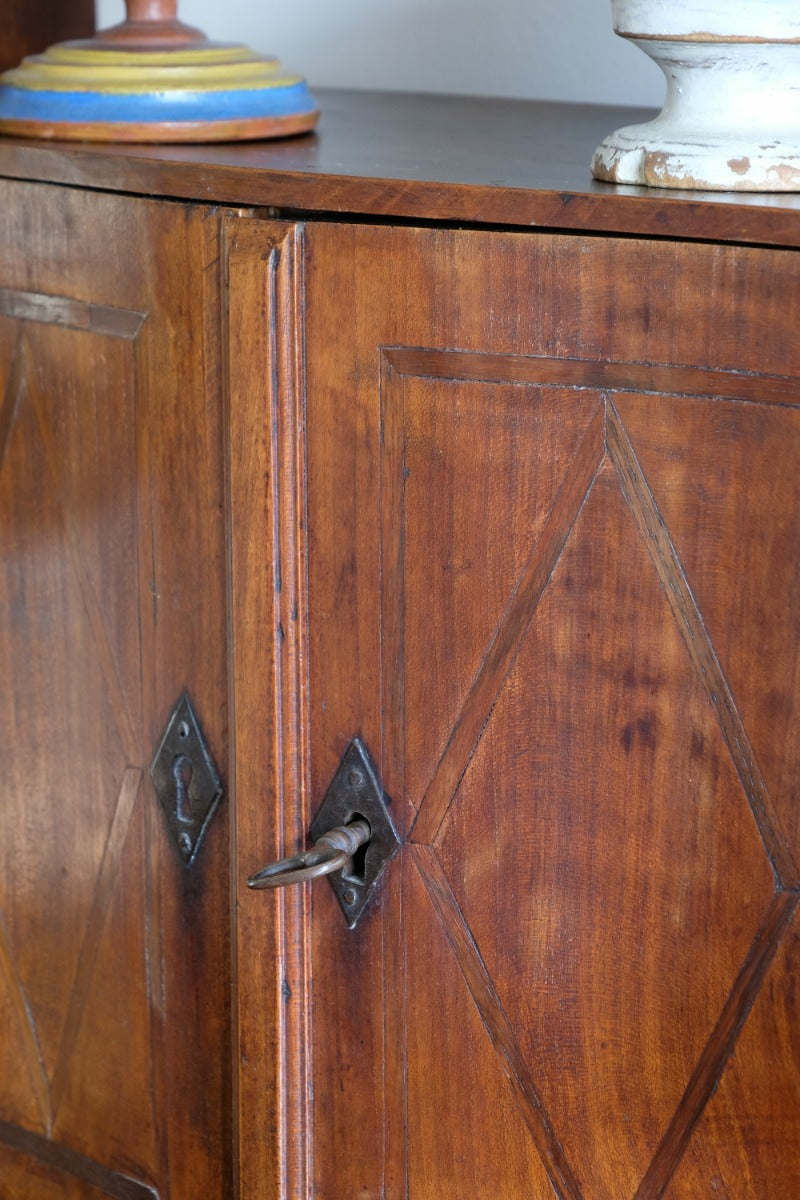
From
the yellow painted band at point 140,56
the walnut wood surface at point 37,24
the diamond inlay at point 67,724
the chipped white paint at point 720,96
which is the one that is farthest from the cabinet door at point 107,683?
the walnut wood surface at point 37,24

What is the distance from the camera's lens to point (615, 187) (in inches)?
30.6

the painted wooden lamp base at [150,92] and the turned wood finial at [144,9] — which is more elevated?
the turned wood finial at [144,9]

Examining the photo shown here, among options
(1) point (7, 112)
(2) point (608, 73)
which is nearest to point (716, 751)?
(1) point (7, 112)

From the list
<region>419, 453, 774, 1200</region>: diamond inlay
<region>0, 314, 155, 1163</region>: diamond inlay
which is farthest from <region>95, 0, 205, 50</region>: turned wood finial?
<region>419, 453, 774, 1200</region>: diamond inlay

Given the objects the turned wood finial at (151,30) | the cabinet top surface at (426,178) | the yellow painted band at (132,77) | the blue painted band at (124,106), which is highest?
the turned wood finial at (151,30)

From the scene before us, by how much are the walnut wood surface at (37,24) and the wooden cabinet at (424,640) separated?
396 millimetres

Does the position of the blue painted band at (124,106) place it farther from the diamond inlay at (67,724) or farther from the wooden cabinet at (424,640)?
the diamond inlay at (67,724)

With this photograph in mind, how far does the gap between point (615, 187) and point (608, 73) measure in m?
0.64

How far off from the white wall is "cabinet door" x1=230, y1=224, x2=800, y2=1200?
25.6 inches

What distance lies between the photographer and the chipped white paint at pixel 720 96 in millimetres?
738

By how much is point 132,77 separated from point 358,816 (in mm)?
530

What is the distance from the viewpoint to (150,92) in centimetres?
98

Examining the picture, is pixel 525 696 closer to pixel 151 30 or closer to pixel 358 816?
Answer: pixel 358 816

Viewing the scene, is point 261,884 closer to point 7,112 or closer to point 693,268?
point 693,268
